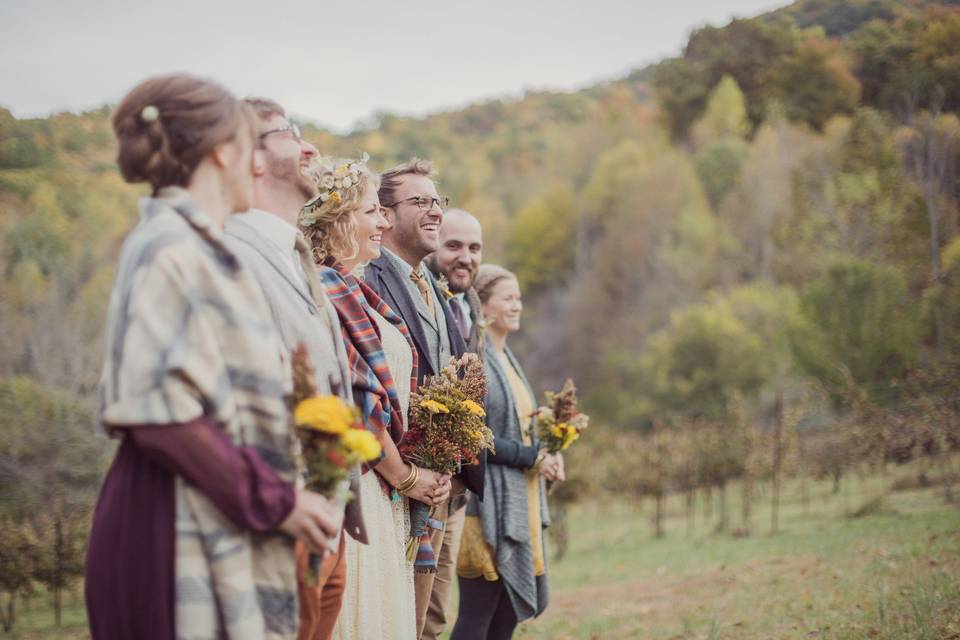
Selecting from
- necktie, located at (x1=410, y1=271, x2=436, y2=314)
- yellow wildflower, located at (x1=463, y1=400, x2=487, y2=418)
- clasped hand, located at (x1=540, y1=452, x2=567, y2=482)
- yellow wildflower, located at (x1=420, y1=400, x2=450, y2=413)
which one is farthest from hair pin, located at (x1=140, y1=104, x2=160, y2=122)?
clasped hand, located at (x1=540, y1=452, x2=567, y2=482)

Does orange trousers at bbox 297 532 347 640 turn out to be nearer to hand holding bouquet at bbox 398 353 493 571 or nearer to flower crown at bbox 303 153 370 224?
hand holding bouquet at bbox 398 353 493 571

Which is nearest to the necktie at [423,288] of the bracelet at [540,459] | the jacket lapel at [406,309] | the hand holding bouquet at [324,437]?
the jacket lapel at [406,309]

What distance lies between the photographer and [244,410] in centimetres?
214

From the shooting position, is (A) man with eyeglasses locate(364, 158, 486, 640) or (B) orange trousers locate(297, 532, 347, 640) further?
(A) man with eyeglasses locate(364, 158, 486, 640)

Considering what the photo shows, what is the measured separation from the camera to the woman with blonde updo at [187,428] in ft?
6.64

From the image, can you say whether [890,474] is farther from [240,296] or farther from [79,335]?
[240,296]

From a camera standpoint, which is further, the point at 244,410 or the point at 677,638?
the point at 677,638

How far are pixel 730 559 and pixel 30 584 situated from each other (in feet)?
24.6

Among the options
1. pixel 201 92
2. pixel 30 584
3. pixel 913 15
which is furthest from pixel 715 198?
pixel 201 92

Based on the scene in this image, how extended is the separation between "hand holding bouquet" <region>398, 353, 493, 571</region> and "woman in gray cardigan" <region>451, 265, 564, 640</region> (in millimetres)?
1042

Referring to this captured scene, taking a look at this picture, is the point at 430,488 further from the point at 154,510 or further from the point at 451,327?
the point at 154,510

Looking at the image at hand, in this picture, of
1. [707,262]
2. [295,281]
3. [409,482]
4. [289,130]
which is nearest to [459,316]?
[409,482]

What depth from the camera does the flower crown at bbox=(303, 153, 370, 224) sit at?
12.1 feet

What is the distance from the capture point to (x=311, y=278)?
9.16 feet
